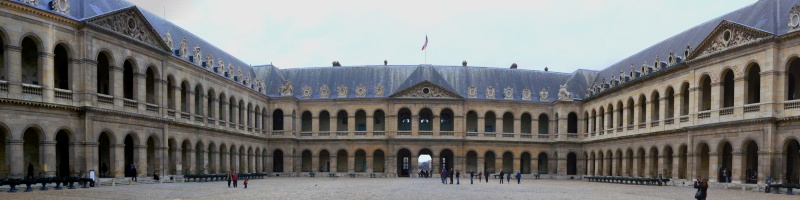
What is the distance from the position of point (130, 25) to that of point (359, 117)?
33.5 meters

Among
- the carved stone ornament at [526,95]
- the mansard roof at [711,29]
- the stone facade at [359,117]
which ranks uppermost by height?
the mansard roof at [711,29]

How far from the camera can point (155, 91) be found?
138 feet

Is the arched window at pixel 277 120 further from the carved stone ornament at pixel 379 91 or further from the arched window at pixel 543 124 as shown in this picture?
the arched window at pixel 543 124

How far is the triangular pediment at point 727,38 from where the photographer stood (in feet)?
123

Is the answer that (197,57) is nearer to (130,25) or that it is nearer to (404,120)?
(130,25)

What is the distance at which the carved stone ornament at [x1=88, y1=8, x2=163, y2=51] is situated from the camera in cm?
3616

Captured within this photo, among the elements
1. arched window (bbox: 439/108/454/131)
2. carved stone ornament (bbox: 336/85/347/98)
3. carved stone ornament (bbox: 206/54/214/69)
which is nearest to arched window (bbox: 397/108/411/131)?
arched window (bbox: 439/108/454/131)

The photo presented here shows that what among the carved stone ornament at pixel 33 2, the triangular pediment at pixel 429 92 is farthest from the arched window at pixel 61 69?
the triangular pediment at pixel 429 92

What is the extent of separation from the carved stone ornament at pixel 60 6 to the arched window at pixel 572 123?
48836 mm

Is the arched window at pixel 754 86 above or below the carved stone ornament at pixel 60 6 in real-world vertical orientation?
below

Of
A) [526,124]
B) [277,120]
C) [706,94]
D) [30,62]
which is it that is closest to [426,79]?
[526,124]

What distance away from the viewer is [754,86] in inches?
1618

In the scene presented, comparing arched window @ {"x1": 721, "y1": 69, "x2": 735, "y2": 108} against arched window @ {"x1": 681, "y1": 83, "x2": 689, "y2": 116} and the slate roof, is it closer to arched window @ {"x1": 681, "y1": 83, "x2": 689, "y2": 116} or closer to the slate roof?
arched window @ {"x1": 681, "y1": 83, "x2": 689, "y2": 116}

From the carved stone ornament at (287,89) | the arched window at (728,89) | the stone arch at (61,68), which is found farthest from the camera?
the carved stone ornament at (287,89)
